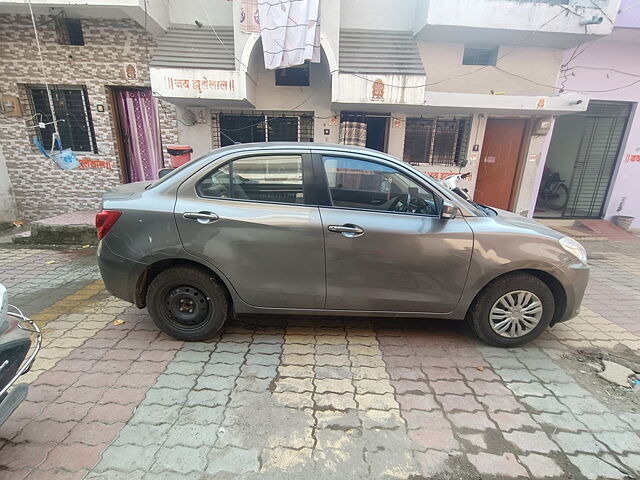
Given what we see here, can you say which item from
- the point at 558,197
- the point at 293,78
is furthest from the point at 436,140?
the point at 558,197

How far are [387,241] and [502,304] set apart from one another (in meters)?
1.22

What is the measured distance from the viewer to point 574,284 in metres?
2.81

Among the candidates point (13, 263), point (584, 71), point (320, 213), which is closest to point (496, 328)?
point (320, 213)

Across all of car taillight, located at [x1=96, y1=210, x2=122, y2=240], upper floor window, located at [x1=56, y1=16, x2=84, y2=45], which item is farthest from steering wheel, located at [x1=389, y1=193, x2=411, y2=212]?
upper floor window, located at [x1=56, y1=16, x2=84, y2=45]

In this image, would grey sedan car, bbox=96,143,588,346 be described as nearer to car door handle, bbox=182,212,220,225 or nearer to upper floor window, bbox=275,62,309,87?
car door handle, bbox=182,212,220,225

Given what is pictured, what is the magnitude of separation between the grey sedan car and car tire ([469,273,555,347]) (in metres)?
0.01

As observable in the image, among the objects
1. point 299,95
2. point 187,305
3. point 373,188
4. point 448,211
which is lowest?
point 187,305

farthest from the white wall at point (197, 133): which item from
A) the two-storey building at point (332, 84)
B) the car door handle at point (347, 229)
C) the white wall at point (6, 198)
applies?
the car door handle at point (347, 229)

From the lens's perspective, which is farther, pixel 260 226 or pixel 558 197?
pixel 558 197

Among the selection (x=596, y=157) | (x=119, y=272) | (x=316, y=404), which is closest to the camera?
(x=316, y=404)

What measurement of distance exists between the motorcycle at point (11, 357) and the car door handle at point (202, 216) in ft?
3.99

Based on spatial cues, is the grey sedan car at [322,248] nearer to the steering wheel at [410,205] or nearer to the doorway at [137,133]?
the steering wheel at [410,205]

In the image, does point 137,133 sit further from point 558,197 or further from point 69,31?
point 558,197

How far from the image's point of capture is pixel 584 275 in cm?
282
